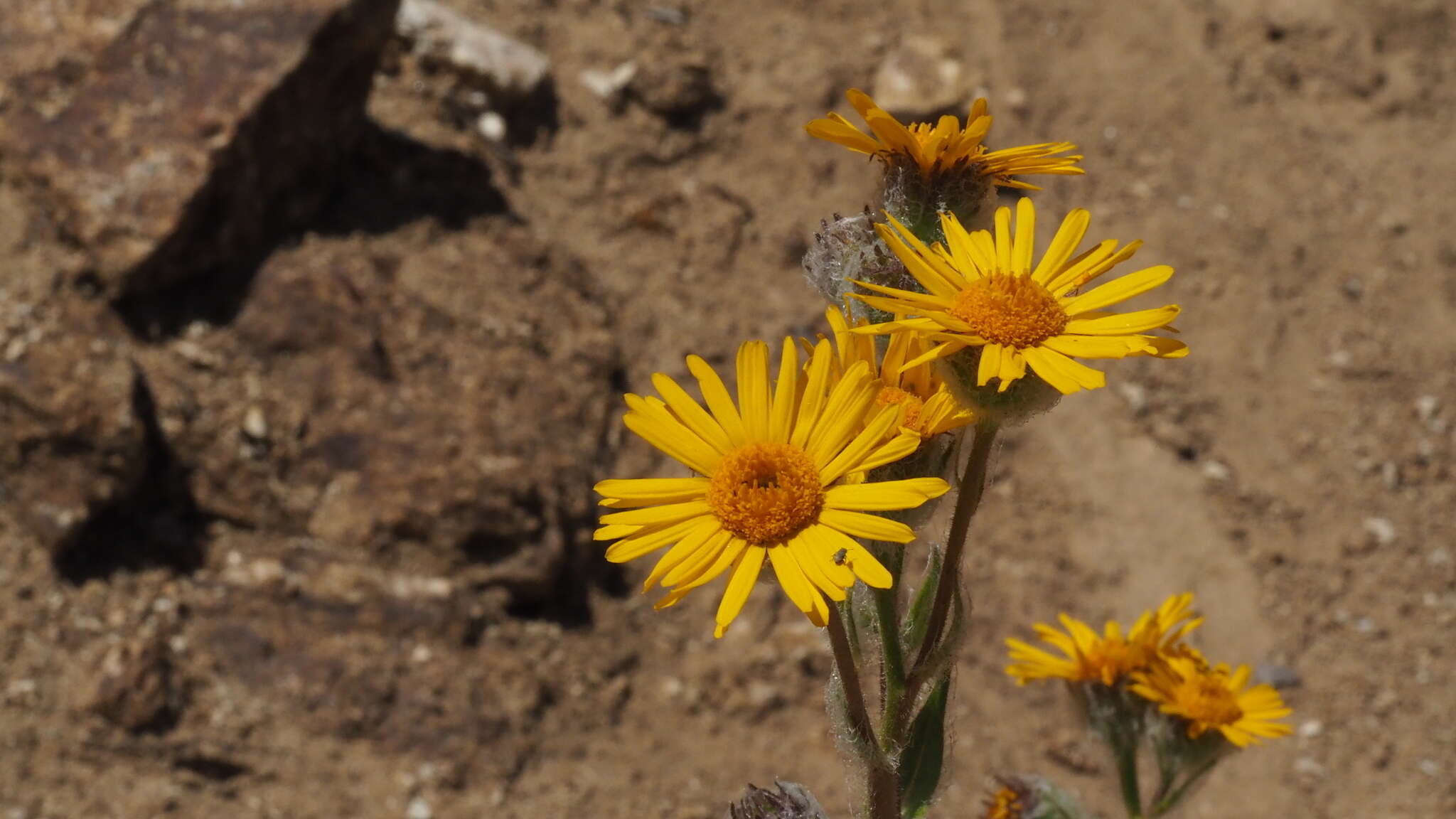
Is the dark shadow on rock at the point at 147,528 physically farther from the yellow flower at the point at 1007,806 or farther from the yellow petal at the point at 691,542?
the yellow petal at the point at 691,542

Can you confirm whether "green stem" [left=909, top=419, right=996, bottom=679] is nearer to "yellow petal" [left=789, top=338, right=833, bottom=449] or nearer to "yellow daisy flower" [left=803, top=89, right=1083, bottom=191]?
"yellow petal" [left=789, top=338, right=833, bottom=449]

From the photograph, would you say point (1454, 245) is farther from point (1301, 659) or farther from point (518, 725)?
point (518, 725)

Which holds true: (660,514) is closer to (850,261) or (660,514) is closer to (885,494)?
(885,494)

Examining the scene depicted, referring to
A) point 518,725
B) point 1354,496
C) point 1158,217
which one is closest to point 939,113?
point 1158,217

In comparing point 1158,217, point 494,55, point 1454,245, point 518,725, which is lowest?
point 518,725

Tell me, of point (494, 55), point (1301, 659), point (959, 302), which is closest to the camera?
point (959, 302)
